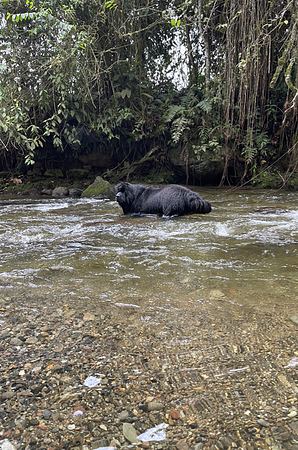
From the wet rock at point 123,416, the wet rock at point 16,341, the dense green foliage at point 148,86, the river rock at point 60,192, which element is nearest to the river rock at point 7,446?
the wet rock at point 123,416

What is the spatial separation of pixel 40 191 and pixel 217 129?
7364mm

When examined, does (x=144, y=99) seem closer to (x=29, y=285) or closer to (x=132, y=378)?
(x=29, y=285)

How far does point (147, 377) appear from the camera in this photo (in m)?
Result: 1.71

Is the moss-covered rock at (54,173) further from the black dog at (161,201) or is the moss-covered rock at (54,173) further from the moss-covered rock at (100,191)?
the black dog at (161,201)

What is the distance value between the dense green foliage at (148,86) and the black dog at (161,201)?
2863 mm

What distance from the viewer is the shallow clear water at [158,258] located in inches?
110

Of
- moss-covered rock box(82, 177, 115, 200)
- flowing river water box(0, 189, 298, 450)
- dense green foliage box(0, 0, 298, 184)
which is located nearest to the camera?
flowing river water box(0, 189, 298, 450)

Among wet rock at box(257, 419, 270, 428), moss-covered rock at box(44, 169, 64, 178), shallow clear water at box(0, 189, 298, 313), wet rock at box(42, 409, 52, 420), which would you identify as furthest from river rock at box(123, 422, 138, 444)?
moss-covered rock at box(44, 169, 64, 178)

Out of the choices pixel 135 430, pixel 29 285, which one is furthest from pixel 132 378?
pixel 29 285

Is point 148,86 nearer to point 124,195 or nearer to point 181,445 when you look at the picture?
point 124,195

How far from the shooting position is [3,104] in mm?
9516

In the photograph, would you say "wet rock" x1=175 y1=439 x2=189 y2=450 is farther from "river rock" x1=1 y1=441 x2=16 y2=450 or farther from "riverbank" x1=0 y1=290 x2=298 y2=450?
"river rock" x1=1 y1=441 x2=16 y2=450

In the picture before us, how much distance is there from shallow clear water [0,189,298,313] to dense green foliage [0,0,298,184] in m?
4.11

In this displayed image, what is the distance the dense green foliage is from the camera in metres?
9.48
